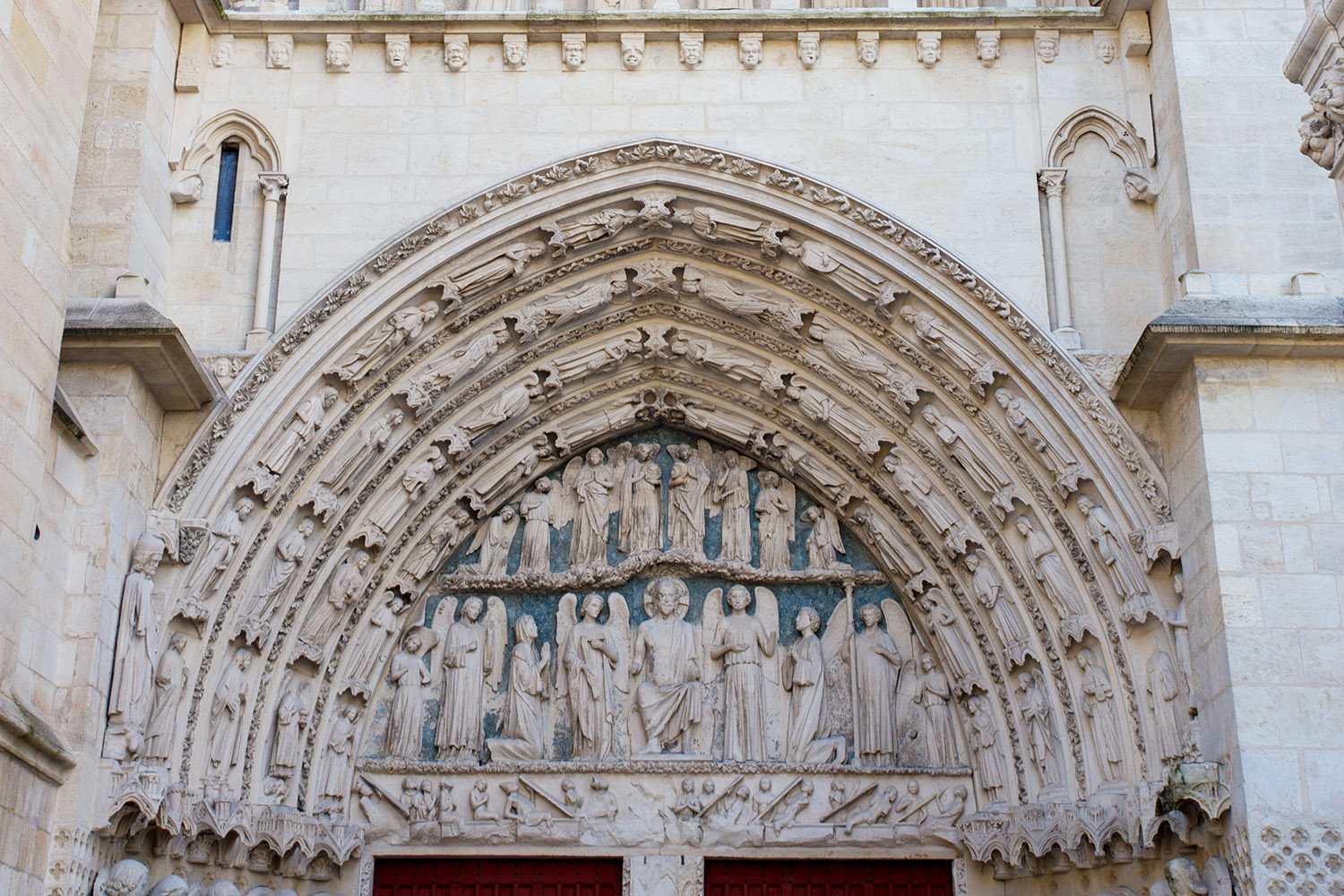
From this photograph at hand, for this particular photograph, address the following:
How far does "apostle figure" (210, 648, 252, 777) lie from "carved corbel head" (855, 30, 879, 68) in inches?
203

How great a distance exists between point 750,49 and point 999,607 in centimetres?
377

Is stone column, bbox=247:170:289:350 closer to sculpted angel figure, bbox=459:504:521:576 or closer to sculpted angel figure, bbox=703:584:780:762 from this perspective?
sculpted angel figure, bbox=459:504:521:576

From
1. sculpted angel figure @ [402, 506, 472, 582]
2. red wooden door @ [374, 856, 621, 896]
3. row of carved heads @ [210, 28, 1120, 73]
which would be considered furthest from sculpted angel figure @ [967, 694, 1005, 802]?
row of carved heads @ [210, 28, 1120, 73]

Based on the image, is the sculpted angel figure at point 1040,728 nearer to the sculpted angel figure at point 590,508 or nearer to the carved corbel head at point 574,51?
the sculpted angel figure at point 590,508

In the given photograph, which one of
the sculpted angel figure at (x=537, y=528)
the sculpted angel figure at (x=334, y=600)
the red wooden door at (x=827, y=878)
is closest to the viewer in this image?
the sculpted angel figure at (x=334, y=600)

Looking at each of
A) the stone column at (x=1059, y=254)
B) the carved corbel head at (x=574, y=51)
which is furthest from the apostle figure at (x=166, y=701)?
the stone column at (x=1059, y=254)

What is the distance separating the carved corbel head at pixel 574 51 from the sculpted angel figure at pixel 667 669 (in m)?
3.36

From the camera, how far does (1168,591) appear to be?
8953mm

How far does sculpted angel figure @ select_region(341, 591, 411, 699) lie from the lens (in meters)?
10.4

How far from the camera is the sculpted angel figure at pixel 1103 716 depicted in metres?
9.11

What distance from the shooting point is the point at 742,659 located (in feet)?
35.0

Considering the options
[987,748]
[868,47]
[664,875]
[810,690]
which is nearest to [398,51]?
[868,47]

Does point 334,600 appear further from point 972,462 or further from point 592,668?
point 972,462

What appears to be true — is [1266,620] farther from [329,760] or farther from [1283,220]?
[329,760]
